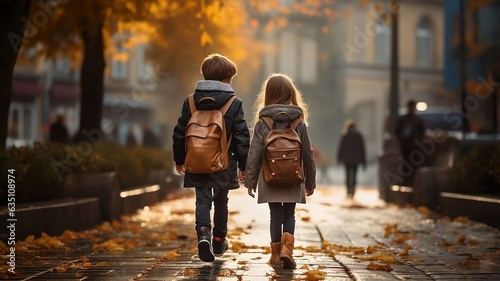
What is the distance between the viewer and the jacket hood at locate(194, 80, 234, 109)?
29.2 ft

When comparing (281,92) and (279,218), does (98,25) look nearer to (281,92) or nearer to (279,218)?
(281,92)

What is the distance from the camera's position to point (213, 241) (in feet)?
30.0

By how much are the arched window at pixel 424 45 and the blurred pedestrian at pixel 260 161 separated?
178 feet

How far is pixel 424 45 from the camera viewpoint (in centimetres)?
6303

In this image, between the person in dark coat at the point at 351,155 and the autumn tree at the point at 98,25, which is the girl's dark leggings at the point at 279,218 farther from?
the person in dark coat at the point at 351,155

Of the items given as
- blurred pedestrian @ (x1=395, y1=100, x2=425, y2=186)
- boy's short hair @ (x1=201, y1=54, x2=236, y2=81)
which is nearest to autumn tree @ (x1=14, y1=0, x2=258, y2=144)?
blurred pedestrian @ (x1=395, y1=100, x2=425, y2=186)

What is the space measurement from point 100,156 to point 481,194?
5.01 meters

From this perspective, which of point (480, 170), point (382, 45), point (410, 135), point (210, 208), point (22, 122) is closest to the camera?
point (210, 208)

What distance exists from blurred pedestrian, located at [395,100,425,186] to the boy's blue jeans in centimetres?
1213

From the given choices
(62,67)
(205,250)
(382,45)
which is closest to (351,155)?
(205,250)

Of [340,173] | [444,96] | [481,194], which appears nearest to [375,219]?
[481,194]

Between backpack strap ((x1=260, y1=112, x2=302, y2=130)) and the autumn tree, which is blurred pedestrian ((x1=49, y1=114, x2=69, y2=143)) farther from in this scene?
backpack strap ((x1=260, y1=112, x2=302, y2=130))

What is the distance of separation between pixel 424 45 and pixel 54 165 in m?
52.3

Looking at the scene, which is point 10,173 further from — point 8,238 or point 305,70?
point 305,70
